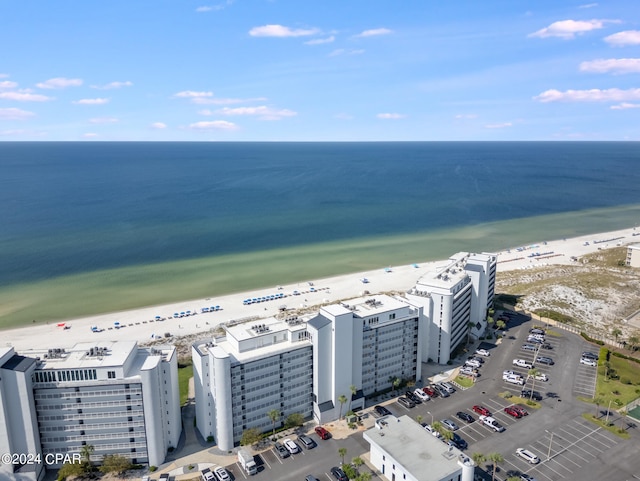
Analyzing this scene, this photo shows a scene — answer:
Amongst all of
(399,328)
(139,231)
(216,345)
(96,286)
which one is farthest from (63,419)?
(139,231)

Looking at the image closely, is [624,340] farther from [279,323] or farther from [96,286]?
[96,286]

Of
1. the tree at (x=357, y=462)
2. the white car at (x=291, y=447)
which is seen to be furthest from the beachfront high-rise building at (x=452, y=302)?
the white car at (x=291, y=447)

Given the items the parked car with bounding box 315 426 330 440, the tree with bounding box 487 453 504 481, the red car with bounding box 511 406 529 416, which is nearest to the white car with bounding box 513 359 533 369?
the red car with bounding box 511 406 529 416

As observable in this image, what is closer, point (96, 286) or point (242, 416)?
point (242, 416)

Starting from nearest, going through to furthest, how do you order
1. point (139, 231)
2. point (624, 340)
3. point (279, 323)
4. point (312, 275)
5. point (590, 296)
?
point (279, 323) < point (624, 340) < point (590, 296) < point (312, 275) < point (139, 231)

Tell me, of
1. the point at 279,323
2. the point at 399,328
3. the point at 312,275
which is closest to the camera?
the point at 279,323

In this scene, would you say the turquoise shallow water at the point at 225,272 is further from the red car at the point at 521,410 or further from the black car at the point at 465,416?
the red car at the point at 521,410

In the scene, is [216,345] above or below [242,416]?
above
